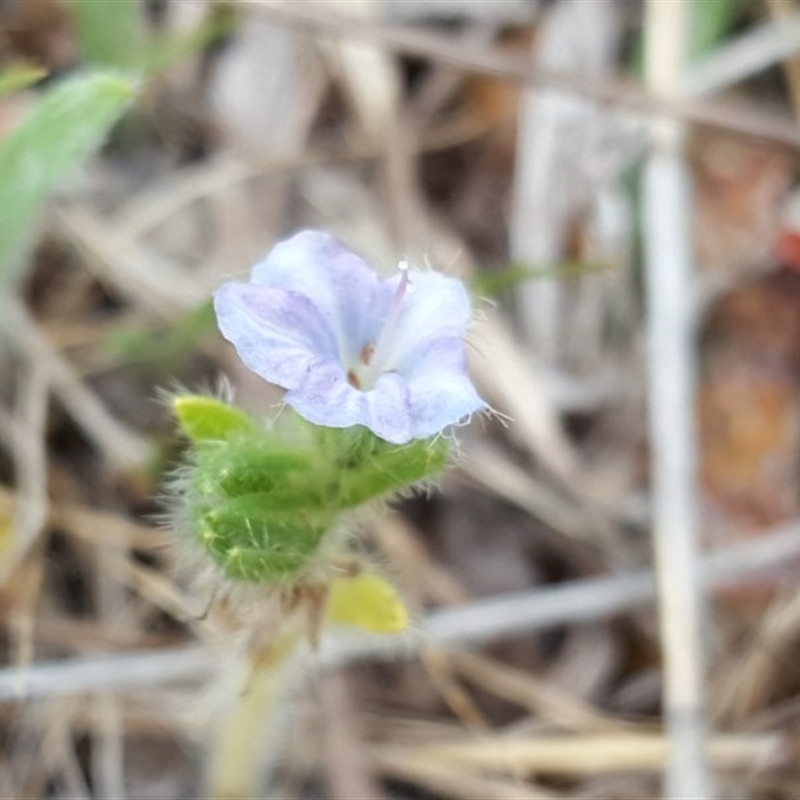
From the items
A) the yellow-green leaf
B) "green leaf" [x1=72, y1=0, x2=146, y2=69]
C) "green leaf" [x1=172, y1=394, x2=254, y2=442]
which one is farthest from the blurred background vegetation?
"green leaf" [x1=172, y1=394, x2=254, y2=442]

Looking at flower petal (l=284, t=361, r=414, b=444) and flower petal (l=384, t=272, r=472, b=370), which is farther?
flower petal (l=384, t=272, r=472, b=370)

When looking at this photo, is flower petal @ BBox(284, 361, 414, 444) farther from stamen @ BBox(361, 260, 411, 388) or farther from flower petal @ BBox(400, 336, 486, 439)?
stamen @ BBox(361, 260, 411, 388)

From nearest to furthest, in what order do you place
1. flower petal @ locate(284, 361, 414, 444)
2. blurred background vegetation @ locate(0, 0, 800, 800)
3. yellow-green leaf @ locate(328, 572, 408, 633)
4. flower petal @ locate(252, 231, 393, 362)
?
1. flower petal @ locate(284, 361, 414, 444)
2. flower petal @ locate(252, 231, 393, 362)
3. yellow-green leaf @ locate(328, 572, 408, 633)
4. blurred background vegetation @ locate(0, 0, 800, 800)

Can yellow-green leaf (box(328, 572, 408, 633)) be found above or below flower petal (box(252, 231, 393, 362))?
below

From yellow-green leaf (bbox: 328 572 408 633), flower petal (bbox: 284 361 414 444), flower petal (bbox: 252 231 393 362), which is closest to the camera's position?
flower petal (bbox: 284 361 414 444)

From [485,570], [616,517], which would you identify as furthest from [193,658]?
[616,517]

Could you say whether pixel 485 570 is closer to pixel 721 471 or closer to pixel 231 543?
pixel 721 471
